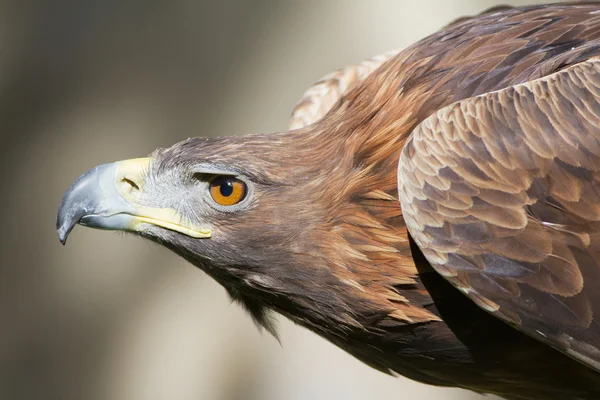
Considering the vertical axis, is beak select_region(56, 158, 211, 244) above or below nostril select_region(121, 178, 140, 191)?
below

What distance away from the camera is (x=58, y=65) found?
173 inches

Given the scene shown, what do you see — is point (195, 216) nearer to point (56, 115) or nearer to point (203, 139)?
point (203, 139)

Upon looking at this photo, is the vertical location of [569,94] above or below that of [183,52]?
below

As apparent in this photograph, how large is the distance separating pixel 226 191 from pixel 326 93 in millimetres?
1344

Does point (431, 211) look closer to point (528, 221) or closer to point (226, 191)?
point (528, 221)

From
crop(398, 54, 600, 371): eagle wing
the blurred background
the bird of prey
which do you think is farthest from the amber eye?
the blurred background

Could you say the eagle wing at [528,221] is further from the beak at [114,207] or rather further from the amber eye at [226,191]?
the beak at [114,207]

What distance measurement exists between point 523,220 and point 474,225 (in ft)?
0.39

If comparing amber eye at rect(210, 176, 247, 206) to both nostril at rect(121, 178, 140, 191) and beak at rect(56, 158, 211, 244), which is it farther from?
nostril at rect(121, 178, 140, 191)

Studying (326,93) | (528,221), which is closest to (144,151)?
(326,93)

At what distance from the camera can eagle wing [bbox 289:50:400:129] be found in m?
3.53

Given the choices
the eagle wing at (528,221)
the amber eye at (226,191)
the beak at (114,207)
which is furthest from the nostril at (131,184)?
the eagle wing at (528,221)

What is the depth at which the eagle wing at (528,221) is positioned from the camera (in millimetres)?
2070

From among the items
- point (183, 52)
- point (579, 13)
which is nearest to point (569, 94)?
point (579, 13)
